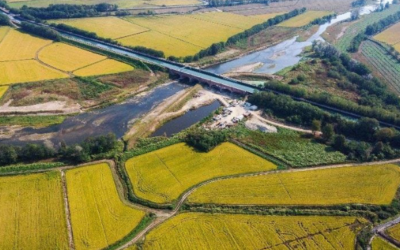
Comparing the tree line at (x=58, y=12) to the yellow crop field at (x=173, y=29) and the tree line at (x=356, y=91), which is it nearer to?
the yellow crop field at (x=173, y=29)

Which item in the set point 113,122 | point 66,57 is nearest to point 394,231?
point 113,122

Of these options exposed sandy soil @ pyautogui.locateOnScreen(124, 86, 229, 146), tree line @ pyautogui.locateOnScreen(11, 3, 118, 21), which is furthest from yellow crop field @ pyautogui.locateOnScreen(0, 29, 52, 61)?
exposed sandy soil @ pyautogui.locateOnScreen(124, 86, 229, 146)

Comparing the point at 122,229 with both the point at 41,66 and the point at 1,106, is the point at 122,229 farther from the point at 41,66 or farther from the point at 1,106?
the point at 41,66

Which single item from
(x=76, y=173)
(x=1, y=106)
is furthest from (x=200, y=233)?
(x=1, y=106)

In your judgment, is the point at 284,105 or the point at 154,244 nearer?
the point at 154,244

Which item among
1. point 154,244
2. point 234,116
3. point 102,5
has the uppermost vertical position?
point 102,5

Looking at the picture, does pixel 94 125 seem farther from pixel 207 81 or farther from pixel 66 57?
pixel 66 57

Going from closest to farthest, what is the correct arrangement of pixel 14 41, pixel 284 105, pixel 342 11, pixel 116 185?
→ pixel 116 185, pixel 284 105, pixel 14 41, pixel 342 11
